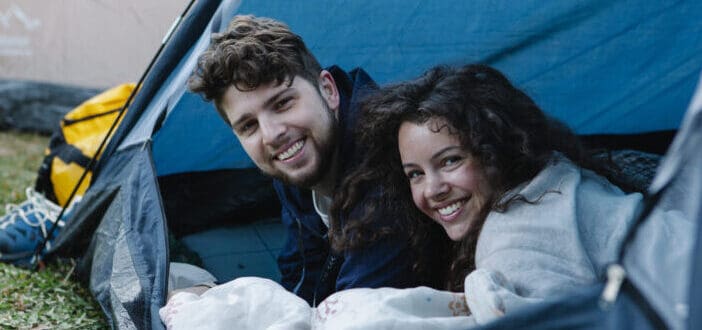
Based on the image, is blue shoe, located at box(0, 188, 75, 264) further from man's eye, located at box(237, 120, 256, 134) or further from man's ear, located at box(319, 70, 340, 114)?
man's ear, located at box(319, 70, 340, 114)

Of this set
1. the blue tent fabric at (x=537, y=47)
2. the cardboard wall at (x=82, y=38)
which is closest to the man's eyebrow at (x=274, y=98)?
the blue tent fabric at (x=537, y=47)

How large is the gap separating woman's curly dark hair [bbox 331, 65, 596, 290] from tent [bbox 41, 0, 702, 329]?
445 mm

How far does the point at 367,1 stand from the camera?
2.11 metres

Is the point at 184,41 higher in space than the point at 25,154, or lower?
higher

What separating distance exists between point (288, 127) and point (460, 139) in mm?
398

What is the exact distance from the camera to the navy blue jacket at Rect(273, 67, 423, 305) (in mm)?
1554

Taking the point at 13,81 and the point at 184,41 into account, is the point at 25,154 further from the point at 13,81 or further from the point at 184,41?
the point at 184,41

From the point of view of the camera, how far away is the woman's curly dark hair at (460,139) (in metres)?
1.48

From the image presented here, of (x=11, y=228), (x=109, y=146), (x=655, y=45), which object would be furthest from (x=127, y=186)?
(x=655, y=45)

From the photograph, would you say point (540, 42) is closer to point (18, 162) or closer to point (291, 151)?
point (291, 151)

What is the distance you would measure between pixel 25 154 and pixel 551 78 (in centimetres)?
281

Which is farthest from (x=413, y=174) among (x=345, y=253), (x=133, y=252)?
(x=133, y=252)

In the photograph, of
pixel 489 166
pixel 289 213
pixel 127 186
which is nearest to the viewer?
pixel 489 166

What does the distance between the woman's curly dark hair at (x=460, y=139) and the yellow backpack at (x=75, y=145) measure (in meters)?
1.41
